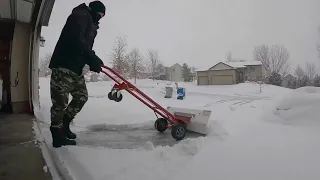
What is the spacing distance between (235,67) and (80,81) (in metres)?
37.4

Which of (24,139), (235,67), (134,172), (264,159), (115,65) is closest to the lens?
(134,172)

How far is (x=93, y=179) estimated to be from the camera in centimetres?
189

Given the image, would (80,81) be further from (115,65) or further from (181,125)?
(115,65)

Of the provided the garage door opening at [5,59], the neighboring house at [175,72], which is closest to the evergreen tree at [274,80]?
the neighboring house at [175,72]

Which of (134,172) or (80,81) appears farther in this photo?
(80,81)

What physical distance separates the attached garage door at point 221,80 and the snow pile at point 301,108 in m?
33.4

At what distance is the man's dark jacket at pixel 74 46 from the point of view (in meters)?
2.59

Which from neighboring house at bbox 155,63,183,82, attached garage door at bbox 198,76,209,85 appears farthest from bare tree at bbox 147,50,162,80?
attached garage door at bbox 198,76,209,85

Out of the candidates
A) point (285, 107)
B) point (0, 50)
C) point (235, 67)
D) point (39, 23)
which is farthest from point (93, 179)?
point (235, 67)

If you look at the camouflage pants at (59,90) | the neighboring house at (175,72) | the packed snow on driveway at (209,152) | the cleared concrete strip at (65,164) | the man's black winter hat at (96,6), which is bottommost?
the packed snow on driveway at (209,152)

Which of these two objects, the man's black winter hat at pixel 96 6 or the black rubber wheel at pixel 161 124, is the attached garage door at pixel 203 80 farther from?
the man's black winter hat at pixel 96 6

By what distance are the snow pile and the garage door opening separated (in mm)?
6320

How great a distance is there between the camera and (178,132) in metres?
3.72

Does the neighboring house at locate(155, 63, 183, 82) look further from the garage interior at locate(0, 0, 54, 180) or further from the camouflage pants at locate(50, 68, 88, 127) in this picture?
the camouflage pants at locate(50, 68, 88, 127)
